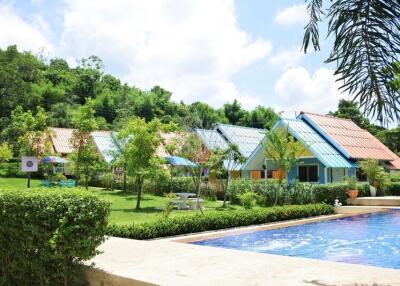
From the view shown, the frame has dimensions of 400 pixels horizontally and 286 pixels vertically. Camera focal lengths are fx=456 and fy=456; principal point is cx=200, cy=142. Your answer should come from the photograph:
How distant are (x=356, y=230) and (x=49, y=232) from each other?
45.0ft

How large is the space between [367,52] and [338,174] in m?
26.2

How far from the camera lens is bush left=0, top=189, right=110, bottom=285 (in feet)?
19.4

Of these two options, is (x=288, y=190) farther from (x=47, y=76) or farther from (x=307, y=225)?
(x=47, y=76)

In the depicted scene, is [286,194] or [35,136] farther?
[35,136]

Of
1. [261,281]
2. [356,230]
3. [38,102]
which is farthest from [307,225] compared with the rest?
[38,102]

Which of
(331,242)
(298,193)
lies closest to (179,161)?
(298,193)

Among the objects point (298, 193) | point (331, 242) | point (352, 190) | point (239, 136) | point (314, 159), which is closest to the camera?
point (331, 242)

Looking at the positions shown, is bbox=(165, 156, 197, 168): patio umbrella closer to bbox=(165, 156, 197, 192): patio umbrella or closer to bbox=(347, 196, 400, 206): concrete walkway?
bbox=(165, 156, 197, 192): patio umbrella

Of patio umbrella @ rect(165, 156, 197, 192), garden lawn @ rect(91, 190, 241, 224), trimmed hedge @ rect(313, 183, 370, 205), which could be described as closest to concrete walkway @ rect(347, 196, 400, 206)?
trimmed hedge @ rect(313, 183, 370, 205)

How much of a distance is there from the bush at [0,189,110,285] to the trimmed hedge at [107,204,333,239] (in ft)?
17.9

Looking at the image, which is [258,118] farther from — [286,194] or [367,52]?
[367,52]

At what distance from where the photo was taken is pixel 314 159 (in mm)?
29469

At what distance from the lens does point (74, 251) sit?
5.93m

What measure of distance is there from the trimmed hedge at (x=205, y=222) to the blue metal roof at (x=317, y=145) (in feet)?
31.4
